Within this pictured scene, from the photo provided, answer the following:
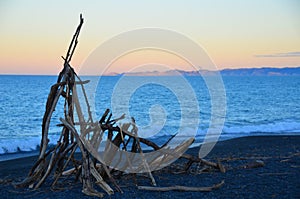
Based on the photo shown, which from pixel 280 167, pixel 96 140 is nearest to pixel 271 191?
pixel 280 167

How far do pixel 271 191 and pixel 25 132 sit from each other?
21.0 metres

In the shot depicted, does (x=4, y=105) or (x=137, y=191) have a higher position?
(x=137, y=191)

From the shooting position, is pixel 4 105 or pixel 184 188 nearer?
pixel 184 188

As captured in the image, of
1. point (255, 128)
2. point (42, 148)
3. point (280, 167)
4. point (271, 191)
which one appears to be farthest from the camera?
point (255, 128)

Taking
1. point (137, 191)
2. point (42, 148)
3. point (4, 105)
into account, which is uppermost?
point (42, 148)

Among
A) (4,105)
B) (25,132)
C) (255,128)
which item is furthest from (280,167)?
(4,105)

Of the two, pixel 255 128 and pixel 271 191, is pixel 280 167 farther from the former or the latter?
pixel 255 128

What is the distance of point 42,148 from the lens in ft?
20.7

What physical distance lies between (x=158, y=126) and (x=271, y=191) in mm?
19000

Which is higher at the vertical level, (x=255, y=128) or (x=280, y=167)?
(x=280, y=167)

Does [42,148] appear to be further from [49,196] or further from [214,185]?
[214,185]

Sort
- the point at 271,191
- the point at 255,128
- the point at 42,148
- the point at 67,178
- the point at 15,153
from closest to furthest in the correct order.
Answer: the point at 271,191 < the point at 42,148 < the point at 67,178 < the point at 15,153 < the point at 255,128

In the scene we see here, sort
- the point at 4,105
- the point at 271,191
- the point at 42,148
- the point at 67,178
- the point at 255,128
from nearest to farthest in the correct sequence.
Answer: the point at 271,191
the point at 42,148
the point at 67,178
the point at 255,128
the point at 4,105

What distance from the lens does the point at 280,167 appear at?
7367 mm
